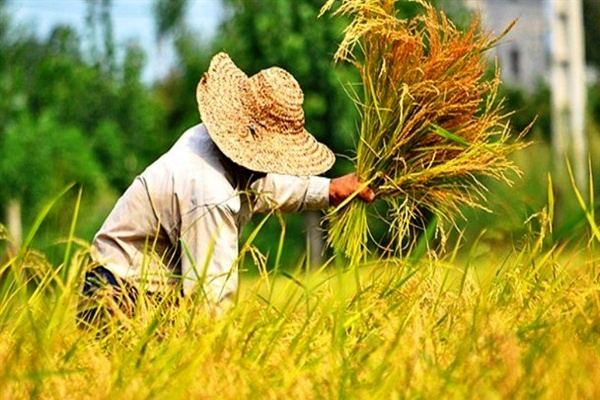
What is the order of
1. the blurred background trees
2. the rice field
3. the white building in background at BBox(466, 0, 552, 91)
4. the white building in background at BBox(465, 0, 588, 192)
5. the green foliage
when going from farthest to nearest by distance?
the white building in background at BBox(466, 0, 552, 91) < the green foliage < the blurred background trees < the white building in background at BBox(465, 0, 588, 192) < the rice field

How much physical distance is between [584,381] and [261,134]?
84.5 inches

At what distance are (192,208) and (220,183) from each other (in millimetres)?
131

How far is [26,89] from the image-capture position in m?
30.6

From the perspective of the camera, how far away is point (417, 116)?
17.3 feet

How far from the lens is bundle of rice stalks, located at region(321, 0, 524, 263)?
5.25 m

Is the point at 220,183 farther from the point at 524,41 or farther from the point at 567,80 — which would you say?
the point at 524,41

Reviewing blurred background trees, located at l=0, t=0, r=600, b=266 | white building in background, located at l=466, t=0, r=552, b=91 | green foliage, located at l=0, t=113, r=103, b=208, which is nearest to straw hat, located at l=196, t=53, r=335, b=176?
blurred background trees, located at l=0, t=0, r=600, b=266

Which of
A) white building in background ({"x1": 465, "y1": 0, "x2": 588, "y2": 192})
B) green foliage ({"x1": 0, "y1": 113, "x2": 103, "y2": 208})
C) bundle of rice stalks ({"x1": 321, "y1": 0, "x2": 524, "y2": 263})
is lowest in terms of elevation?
green foliage ({"x1": 0, "y1": 113, "x2": 103, "y2": 208})

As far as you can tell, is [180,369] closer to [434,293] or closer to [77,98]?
[434,293]

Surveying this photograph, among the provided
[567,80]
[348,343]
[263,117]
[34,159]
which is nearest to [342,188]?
[263,117]

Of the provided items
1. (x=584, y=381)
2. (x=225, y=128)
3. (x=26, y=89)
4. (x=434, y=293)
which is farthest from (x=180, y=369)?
(x=26, y=89)

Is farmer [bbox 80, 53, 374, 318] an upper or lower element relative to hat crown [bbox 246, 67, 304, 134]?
lower

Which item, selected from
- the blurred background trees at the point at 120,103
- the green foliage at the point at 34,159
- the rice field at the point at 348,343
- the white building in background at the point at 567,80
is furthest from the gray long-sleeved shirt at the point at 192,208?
the green foliage at the point at 34,159

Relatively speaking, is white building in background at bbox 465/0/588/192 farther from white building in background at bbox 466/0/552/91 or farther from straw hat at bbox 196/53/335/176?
white building in background at bbox 466/0/552/91
